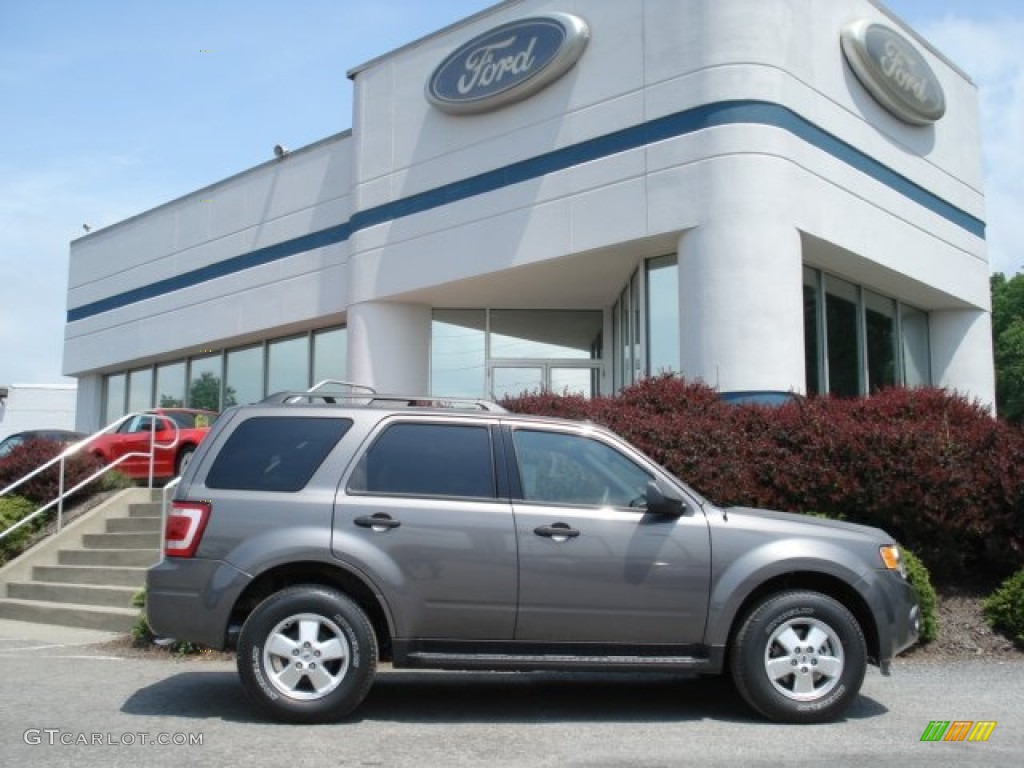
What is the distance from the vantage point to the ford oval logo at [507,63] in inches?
603

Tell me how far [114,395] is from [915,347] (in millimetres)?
17977

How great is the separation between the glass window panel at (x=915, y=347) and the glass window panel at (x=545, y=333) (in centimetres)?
525

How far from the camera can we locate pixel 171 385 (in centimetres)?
2361

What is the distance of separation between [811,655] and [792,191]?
9.00 m

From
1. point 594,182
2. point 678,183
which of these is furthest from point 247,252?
point 678,183

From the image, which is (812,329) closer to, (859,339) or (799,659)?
(859,339)

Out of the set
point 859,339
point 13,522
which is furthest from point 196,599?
point 859,339

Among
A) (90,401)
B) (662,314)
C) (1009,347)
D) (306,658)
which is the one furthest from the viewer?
(1009,347)

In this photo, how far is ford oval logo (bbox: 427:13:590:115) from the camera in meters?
15.3

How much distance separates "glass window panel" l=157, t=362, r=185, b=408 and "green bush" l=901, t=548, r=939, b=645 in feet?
58.2

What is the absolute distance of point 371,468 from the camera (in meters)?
6.34

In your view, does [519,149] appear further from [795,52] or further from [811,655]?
[811,655]

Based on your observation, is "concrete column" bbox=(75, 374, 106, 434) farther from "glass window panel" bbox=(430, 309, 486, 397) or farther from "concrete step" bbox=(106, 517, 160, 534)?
"concrete step" bbox=(106, 517, 160, 534)

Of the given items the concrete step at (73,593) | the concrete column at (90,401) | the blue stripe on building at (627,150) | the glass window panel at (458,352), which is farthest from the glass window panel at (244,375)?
the concrete step at (73,593)
